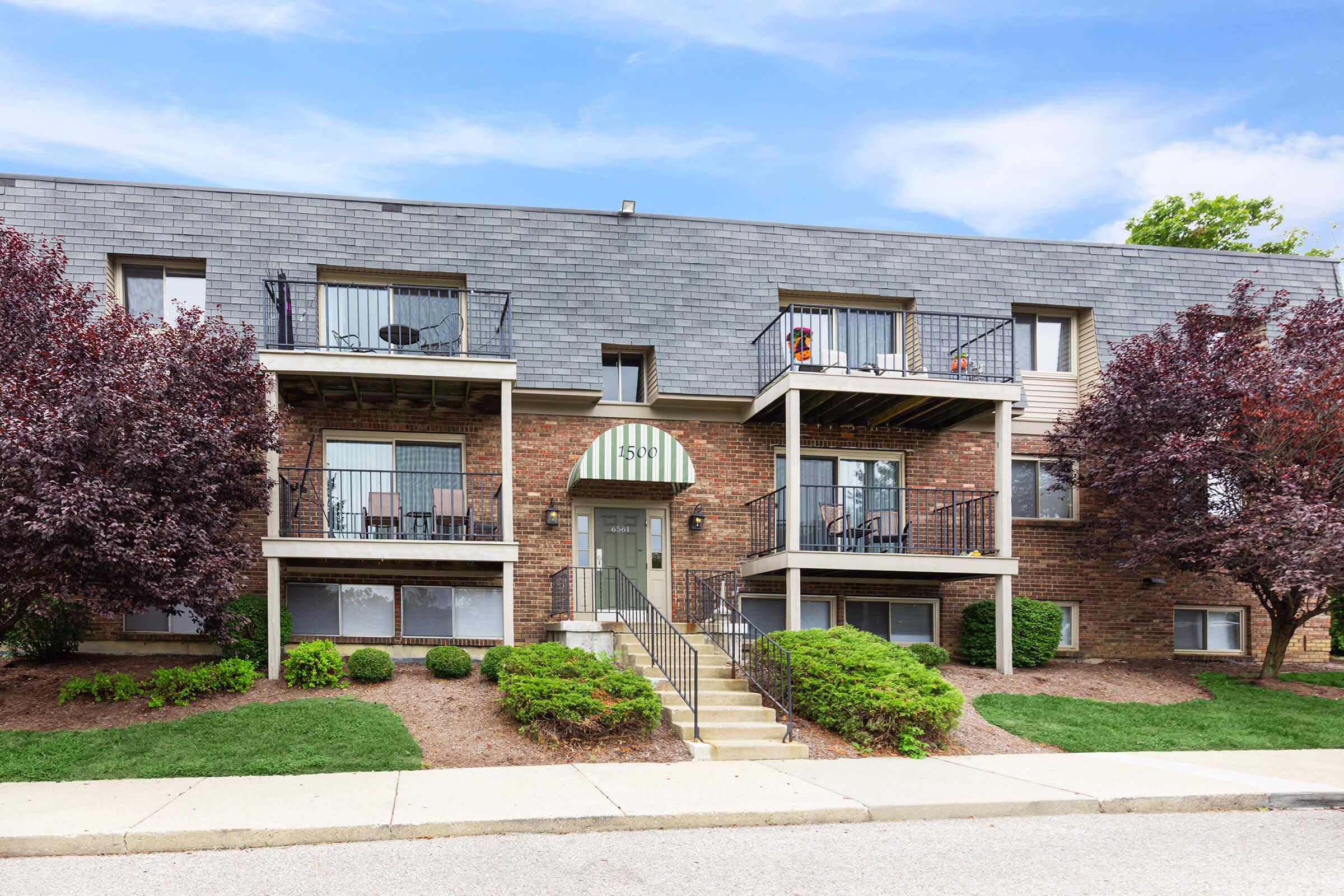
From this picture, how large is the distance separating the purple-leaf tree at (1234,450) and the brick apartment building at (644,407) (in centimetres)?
151

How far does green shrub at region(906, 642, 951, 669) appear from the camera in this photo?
1438 centimetres

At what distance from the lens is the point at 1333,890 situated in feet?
19.7

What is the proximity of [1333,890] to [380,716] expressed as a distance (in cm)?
883

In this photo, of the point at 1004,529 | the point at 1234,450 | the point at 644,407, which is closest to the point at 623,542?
the point at 644,407

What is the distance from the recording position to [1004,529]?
49.5ft

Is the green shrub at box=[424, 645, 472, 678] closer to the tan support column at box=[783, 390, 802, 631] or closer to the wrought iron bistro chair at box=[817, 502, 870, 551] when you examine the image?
Result: the tan support column at box=[783, 390, 802, 631]

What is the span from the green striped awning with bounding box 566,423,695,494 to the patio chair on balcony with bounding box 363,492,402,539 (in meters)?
2.61

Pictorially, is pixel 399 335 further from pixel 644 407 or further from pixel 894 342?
pixel 894 342

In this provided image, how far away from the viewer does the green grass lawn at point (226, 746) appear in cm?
941

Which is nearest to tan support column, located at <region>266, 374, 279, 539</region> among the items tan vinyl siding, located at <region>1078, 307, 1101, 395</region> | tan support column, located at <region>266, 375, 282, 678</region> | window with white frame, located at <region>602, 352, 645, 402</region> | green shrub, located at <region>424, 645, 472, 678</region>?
tan support column, located at <region>266, 375, 282, 678</region>

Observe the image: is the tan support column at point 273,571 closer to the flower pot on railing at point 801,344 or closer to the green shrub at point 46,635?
the green shrub at point 46,635

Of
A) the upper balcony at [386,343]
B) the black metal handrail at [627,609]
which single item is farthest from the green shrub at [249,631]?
the black metal handrail at [627,609]

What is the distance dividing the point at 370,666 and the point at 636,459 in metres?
4.52

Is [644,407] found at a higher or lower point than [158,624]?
higher
